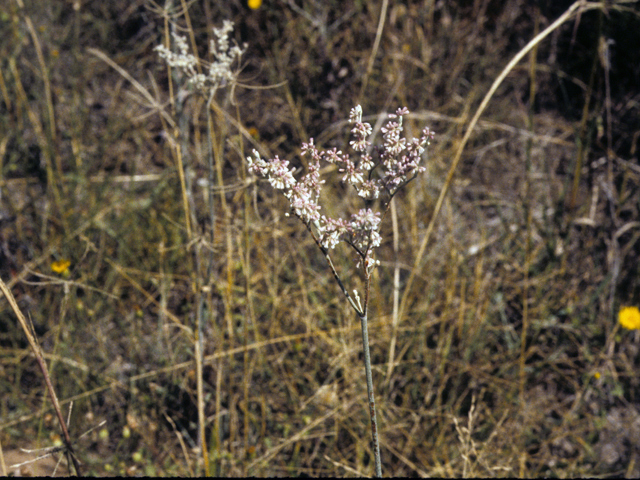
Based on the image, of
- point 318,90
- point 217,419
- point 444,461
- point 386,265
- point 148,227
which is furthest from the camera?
point 318,90

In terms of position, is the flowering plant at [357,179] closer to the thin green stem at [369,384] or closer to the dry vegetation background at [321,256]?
the thin green stem at [369,384]

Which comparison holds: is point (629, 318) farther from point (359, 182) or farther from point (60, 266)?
point (60, 266)

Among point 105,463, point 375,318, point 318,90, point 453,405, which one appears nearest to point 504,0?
point 318,90

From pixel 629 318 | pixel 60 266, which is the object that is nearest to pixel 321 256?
pixel 60 266

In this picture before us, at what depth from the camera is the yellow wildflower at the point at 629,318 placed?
2.29 metres

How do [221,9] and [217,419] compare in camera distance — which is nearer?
[217,419]

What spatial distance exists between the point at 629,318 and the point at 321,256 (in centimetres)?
150

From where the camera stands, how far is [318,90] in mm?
2949

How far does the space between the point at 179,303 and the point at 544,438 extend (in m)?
1.83

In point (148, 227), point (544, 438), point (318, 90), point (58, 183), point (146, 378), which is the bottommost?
point (544, 438)

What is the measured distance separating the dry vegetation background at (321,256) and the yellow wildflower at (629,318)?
0.24 feet

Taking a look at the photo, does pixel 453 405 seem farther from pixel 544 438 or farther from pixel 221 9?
pixel 221 9

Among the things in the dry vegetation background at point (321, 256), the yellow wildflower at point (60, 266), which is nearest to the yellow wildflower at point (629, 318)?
the dry vegetation background at point (321, 256)

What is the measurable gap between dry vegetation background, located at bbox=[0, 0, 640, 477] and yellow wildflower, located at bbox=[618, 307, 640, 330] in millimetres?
74
